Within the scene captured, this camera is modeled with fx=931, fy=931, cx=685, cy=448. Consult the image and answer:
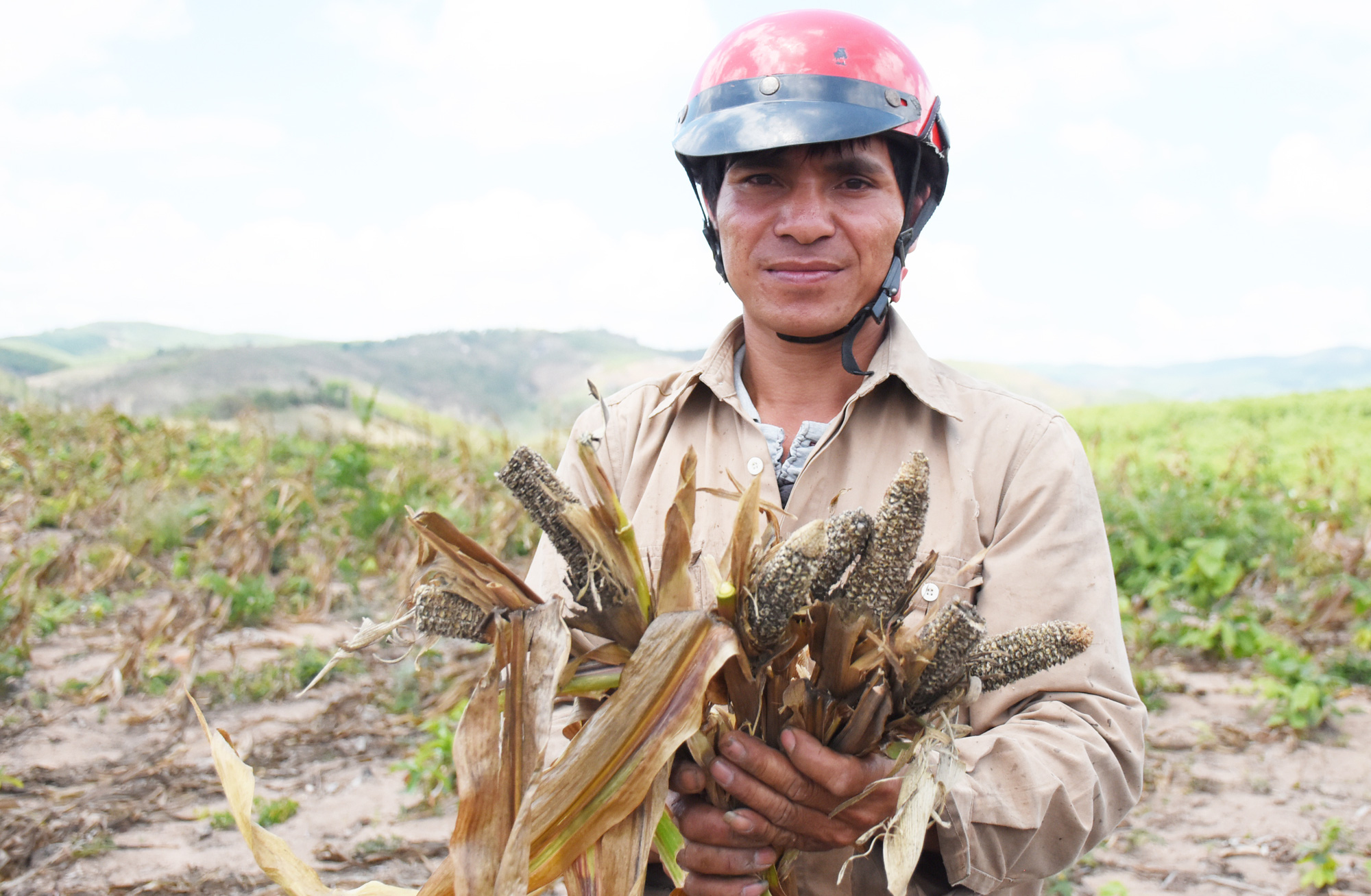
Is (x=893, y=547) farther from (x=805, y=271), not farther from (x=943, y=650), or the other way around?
(x=805, y=271)

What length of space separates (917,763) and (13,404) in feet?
46.9

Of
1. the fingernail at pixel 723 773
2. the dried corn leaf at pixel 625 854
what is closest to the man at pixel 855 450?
the fingernail at pixel 723 773

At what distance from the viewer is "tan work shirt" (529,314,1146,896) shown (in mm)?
1737

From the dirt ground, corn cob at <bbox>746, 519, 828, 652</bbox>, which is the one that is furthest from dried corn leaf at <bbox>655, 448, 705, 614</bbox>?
the dirt ground

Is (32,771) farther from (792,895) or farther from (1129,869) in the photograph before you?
(1129,869)

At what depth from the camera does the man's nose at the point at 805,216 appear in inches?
84.7

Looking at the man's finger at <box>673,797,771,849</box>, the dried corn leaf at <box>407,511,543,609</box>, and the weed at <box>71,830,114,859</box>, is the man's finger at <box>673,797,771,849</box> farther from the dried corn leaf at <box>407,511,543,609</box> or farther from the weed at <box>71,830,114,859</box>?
the weed at <box>71,830,114,859</box>

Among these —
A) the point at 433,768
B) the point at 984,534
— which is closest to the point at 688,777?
the point at 984,534

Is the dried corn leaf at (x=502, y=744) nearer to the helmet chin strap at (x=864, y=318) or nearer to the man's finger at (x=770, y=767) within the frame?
the man's finger at (x=770, y=767)

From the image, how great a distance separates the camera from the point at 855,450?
2191mm

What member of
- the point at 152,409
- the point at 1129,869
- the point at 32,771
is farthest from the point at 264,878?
the point at 152,409

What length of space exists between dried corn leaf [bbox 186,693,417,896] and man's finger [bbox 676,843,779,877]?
0.51 m

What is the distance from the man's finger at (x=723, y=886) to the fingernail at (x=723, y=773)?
24 cm

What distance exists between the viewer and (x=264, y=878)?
370cm
